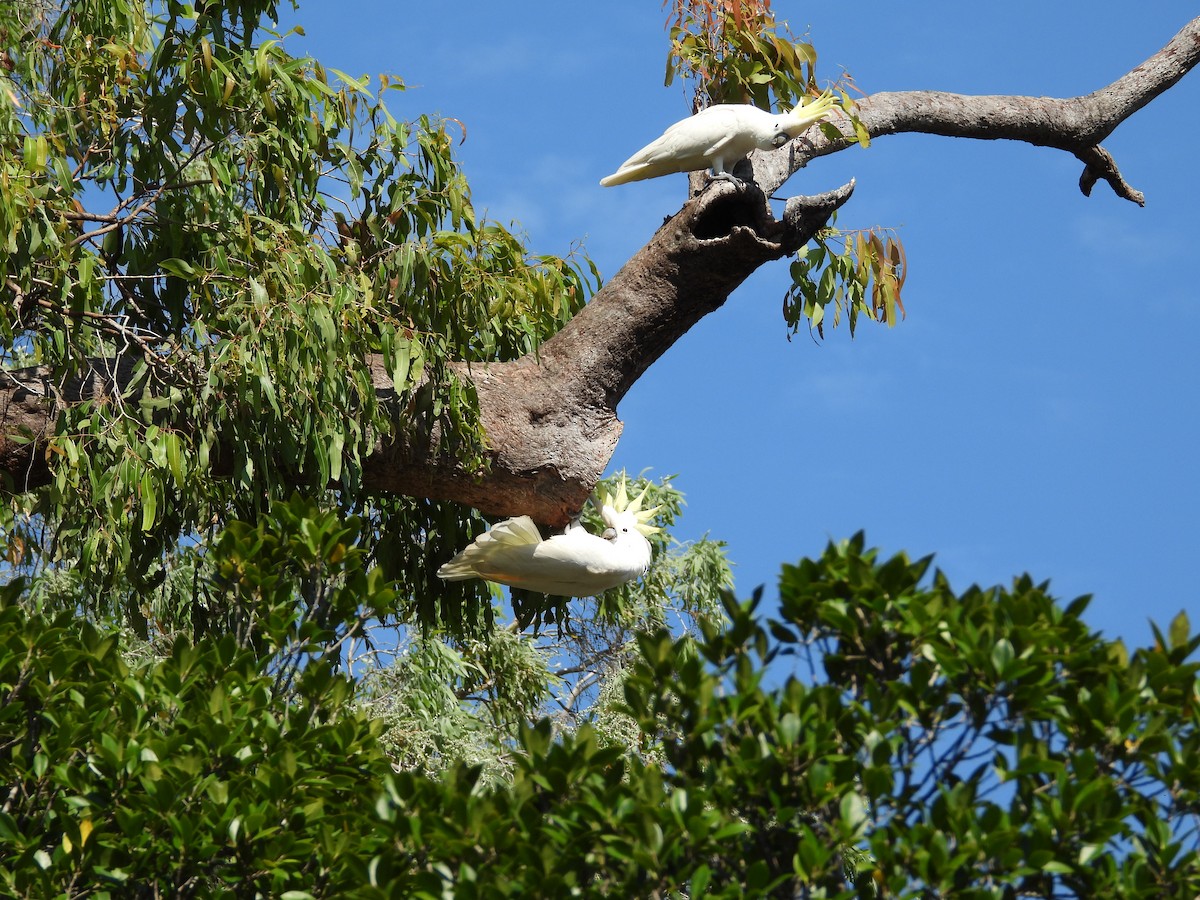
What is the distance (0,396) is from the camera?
4.87 m

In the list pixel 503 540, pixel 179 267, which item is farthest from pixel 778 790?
pixel 179 267

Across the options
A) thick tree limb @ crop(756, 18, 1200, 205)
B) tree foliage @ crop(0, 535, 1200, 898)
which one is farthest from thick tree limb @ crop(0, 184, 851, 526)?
tree foliage @ crop(0, 535, 1200, 898)

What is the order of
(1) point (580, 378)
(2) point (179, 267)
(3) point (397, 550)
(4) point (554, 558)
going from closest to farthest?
(2) point (179, 267), (4) point (554, 558), (1) point (580, 378), (3) point (397, 550)

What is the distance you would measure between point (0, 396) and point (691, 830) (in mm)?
3196

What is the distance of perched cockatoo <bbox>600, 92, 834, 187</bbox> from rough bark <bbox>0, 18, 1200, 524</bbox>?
0.61ft

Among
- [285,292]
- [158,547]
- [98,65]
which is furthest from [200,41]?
[158,547]

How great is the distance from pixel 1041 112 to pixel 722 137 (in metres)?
2.12

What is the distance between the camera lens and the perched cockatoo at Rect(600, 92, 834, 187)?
514cm

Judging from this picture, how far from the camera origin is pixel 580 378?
5129 millimetres

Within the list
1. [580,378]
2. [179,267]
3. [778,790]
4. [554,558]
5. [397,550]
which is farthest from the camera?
[397,550]

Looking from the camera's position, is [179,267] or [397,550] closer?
[179,267]

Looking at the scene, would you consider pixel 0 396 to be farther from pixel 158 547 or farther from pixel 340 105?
pixel 340 105

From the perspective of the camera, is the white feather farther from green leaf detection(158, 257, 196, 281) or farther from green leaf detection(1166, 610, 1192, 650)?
green leaf detection(1166, 610, 1192, 650)

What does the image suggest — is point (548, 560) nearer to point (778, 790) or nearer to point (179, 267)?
point (179, 267)
